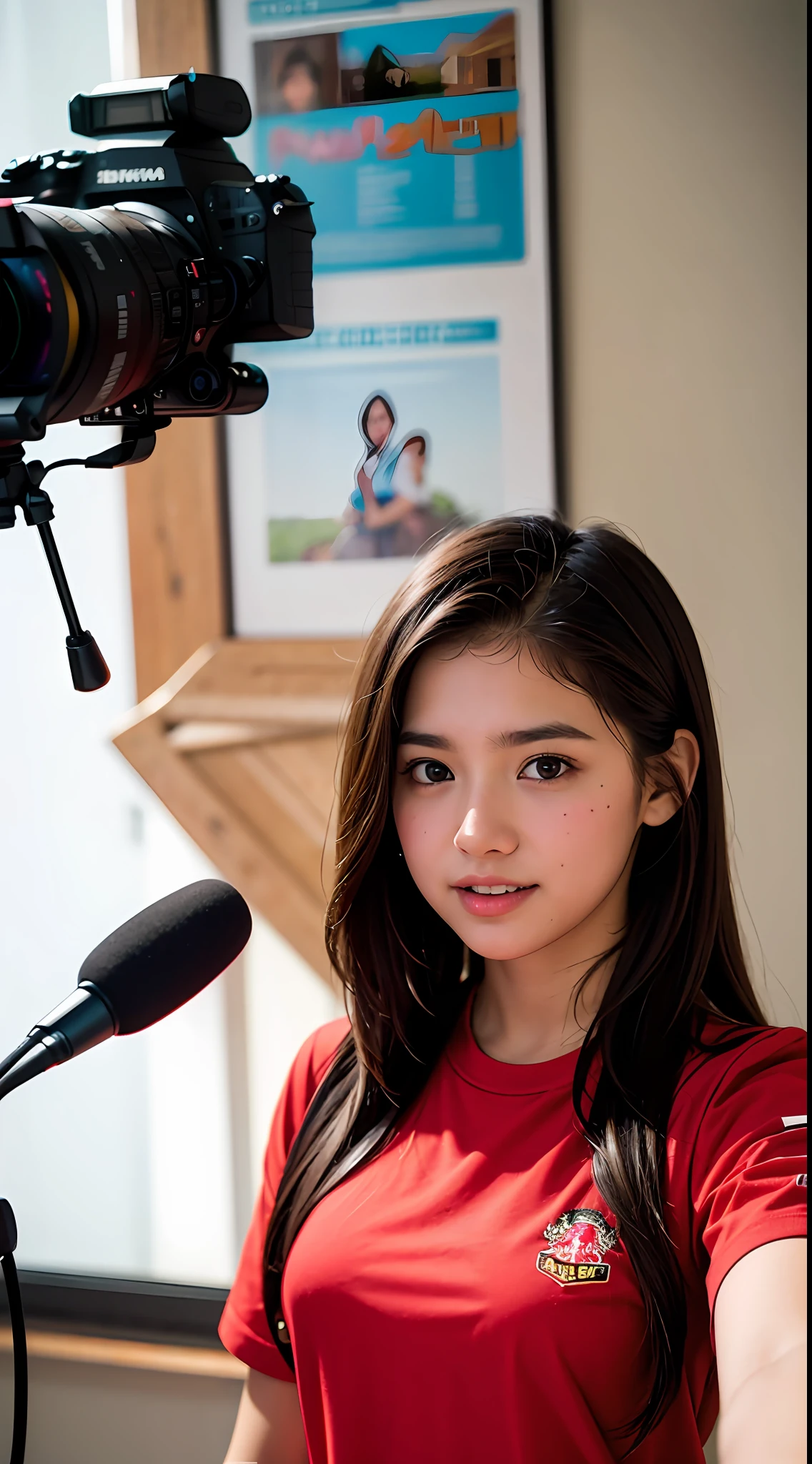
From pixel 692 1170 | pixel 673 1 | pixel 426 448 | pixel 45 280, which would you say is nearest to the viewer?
pixel 45 280

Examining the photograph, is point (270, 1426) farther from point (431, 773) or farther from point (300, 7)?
point (300, 7)

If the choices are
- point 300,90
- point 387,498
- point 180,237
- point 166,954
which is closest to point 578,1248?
point 166,954

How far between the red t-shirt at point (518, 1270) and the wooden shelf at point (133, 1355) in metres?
0.65

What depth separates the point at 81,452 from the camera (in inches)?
62.2

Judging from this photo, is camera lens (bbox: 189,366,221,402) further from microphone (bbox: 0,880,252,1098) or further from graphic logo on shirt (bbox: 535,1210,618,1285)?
graphic logo on shirt (bbox: 535,1210,618,1285)

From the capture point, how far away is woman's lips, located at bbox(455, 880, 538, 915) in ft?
3.04

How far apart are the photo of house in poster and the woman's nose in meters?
0.72

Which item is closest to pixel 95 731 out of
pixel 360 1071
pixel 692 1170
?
pixel 360 1071

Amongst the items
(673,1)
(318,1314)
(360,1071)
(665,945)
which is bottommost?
(318,1314)

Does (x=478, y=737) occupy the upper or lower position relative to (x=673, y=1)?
lower

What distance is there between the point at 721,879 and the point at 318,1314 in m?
0.43

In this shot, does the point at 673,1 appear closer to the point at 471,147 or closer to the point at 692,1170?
the point at 471,147

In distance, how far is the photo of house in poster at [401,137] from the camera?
1326 mm

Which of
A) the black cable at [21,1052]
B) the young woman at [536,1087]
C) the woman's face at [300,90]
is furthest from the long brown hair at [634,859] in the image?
the woman's face at [300,90]
